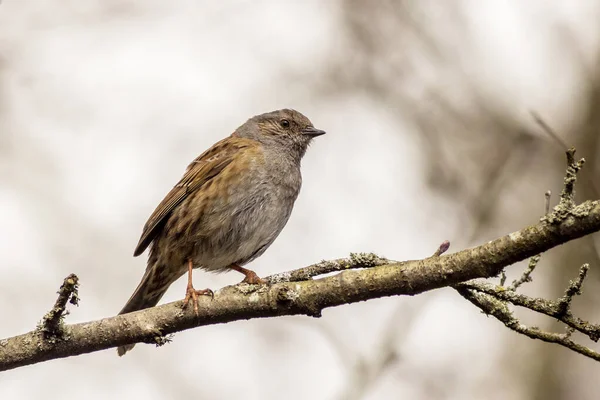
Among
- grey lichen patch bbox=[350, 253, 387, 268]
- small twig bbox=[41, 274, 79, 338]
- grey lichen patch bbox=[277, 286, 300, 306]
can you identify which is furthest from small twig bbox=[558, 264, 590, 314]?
small twig bbox=[41, 274, 79, 338]

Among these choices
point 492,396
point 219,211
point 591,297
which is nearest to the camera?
point 219,211

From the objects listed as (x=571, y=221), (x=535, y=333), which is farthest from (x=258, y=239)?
(x=571, y=221)

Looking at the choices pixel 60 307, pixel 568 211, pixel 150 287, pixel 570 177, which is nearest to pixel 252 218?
pixel 150 287

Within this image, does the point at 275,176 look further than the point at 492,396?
No

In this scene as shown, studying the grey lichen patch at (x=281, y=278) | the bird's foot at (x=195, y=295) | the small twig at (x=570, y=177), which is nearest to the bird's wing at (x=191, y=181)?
the bird's foot at (x=195, y=295)

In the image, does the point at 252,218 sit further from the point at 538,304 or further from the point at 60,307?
the point at 538,304

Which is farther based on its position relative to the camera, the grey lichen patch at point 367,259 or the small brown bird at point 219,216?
the small brown bird at point 219,216

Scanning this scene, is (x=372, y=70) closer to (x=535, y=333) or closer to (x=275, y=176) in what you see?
(x=275, y=176)

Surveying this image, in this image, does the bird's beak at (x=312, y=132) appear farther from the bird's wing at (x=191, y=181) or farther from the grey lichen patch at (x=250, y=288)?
the grey lichen patch at (x=250, y=288)
